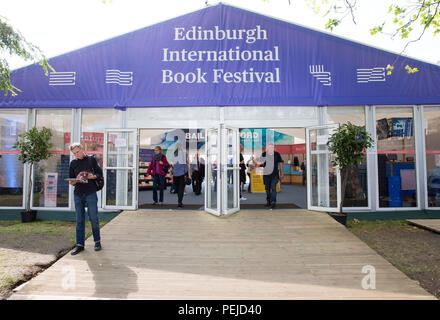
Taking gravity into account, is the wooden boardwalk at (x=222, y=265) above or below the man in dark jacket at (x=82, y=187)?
below

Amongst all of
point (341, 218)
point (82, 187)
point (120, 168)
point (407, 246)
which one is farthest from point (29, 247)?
point (407, 246)

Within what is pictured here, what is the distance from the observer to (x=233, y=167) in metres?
6.53

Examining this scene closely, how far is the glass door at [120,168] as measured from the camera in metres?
6.76

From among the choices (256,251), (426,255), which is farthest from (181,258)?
(426,255)

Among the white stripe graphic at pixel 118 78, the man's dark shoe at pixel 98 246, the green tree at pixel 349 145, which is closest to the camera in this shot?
the man's dark shoe at pixel 98 246

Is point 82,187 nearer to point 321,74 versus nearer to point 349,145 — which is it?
point 349,145

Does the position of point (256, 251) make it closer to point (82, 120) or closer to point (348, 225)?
point (348, 225)

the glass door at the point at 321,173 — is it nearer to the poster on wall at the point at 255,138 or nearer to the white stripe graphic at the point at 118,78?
the white stripe graphic at the point at 118,78

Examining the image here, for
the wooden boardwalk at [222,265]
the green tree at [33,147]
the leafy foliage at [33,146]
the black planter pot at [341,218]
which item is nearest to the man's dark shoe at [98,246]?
the wooden boardwalk at [222,265]

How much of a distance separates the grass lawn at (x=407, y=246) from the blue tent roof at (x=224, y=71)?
3.19m

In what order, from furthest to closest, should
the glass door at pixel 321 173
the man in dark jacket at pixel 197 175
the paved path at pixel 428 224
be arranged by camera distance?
the man in dark jacket at pixel 197 175, the glass door at pixel 321 173, the paved path at pixel 428 224
